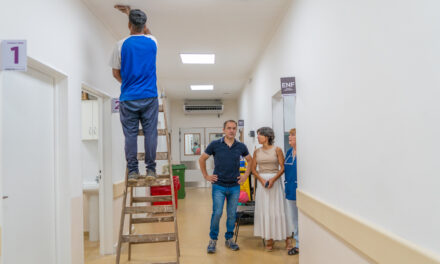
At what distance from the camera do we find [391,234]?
5.15 ft

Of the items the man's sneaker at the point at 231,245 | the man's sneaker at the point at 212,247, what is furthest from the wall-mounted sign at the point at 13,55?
the man's sneaker at the point at 231,245

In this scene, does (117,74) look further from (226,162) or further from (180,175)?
(180,175)

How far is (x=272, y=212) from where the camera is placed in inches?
156

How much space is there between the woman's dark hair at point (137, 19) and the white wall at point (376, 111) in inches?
64.1

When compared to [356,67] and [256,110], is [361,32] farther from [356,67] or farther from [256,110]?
[256,110]

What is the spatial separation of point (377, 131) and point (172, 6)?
2.91m

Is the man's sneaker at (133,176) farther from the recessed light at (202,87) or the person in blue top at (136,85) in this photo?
the recessed light at (202,87)

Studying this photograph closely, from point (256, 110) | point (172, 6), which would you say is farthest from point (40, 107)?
point (256, 110)

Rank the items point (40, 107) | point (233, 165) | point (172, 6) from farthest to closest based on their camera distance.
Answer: point (233, 165)
point (172, 6)
point (40, 107)

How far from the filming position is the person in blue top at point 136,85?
314 centimetres

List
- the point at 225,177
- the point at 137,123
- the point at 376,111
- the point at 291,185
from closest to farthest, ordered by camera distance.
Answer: the point at 376,111 → the point at 137,123 → the point at 291,185 → the point at 225,177

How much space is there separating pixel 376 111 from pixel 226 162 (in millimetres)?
2522

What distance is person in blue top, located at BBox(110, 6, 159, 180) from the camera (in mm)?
3145

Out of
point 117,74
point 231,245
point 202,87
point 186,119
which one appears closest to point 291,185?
point 231,245
